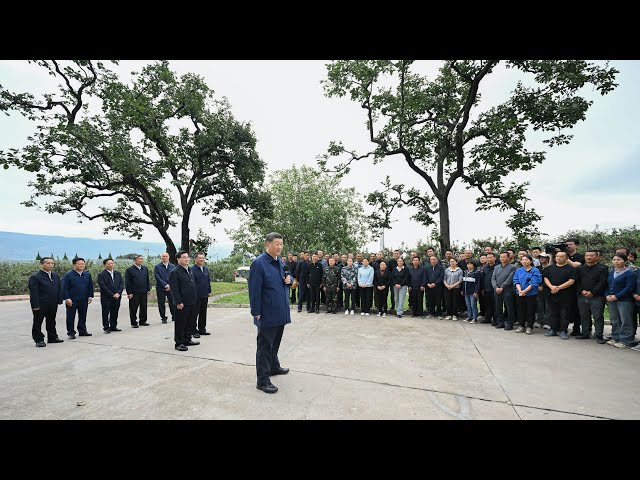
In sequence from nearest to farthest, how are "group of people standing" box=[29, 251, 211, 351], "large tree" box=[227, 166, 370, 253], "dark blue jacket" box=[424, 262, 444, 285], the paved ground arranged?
1. the paved ground
2. "group of people standing" box=[29, 251, 211, 351]
3. "dark blue jacket" box=[424, 262, 444, 285]
4. "large tree" box=[227, 166, 370, 253]

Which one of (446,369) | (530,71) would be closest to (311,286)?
(446,369)

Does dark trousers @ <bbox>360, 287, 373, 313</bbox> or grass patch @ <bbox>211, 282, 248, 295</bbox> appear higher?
dark trousers @ <bbox>360, 287, 373, 313</bbox>

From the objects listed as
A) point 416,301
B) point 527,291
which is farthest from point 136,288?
point 527,291

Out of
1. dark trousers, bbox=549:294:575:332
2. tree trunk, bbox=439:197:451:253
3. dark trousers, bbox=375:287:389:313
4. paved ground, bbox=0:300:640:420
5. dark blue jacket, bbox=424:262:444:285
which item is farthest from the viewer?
tree trunk, bbox=439:197:451:253

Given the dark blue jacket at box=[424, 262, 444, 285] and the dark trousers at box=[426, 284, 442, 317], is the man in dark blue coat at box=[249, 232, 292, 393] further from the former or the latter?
the dark trousers at box=[426, 284, 442, 317]

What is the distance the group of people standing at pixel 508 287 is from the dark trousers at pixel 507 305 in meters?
0.02

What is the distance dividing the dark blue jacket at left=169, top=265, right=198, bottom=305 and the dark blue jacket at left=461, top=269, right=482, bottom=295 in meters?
6.98

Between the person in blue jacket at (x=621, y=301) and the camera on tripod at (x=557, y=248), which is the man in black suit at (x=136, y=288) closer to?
the camera on tripod at (x=557, y=248)

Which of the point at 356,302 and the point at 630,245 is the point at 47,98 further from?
the point at 630,245

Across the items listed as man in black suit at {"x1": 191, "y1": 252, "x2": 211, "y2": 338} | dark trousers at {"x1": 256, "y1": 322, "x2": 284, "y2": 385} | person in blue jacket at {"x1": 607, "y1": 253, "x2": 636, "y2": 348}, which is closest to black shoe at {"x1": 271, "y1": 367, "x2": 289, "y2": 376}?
dark trousers at {"x1": 256, "y1": 322, "x2": 284, "y2": 385}

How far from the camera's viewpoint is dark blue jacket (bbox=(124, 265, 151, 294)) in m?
8.19

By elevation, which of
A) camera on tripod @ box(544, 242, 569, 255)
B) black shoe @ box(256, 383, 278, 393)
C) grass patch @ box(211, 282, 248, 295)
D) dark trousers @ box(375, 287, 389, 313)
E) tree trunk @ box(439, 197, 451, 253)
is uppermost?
tree trunk @ box(439, 197, 451, 253)

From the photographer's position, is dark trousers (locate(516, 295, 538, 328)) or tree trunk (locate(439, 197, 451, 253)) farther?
tree trunk (locate(439, 197, 451, 253))

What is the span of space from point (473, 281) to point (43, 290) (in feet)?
33.7
